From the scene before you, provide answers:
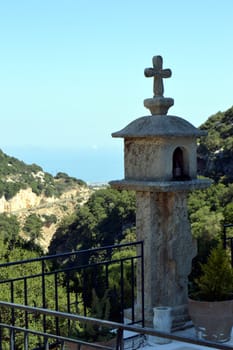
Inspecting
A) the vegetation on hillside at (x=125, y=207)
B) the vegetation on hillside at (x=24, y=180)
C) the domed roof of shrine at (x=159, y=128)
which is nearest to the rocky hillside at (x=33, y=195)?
the vegetation on hillside at (x=24, y=180)

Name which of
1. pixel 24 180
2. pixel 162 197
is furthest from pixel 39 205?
pixel 162 197

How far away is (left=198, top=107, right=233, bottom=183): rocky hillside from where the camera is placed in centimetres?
4722

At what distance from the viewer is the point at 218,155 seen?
→ 48.3 meters

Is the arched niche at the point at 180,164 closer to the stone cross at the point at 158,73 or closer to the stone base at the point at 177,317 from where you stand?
the stone cross at the point at 158,73

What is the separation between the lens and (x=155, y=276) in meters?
5.19

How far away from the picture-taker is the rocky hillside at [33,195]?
8244 cm

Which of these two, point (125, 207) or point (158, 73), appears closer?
point (158, 73)

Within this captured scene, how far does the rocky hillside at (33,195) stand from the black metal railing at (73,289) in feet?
190

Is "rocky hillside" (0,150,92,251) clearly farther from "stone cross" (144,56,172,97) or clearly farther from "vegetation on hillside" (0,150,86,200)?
"stone cross" (144,56,172,97)

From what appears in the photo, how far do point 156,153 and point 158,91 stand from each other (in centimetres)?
63

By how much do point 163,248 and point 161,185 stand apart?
605 mm

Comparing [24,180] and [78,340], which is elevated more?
[24,180]

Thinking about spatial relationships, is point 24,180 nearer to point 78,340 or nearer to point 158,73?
point 158,73

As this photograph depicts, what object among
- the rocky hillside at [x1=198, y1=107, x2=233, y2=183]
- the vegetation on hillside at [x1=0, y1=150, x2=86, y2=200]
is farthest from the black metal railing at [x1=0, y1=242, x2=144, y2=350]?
the vegetation on hillside at [x1=0, y1=150, x2=86, y2=200]
